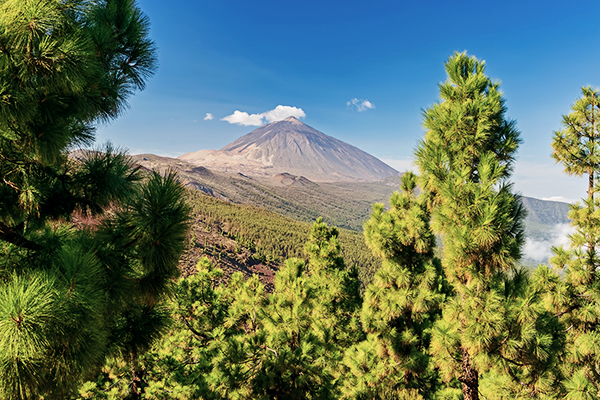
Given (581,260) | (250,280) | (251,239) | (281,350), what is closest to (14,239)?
(281,350)

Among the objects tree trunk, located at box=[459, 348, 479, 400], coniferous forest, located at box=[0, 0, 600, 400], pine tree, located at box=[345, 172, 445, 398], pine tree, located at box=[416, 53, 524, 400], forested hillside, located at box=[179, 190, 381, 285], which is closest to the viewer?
coniferous forest, located at box=[0, 0, 600, 400]

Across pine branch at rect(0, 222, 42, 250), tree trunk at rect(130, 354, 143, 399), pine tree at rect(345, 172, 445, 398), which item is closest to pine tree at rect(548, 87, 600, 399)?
pine tree at rect(345, 172, 445, 398)

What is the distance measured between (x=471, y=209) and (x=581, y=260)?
5.05 metres

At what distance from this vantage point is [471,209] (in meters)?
3.14

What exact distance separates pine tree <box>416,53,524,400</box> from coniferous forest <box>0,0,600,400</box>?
0.08 feet

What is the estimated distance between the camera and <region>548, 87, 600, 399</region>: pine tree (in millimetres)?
5242

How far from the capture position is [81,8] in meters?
2.08

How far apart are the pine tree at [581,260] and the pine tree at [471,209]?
11.9ft

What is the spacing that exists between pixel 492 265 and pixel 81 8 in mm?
5126

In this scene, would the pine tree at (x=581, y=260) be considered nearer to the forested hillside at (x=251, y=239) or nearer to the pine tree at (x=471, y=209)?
the pine tree at (x=471, y=209)

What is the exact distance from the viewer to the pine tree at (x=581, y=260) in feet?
17.2

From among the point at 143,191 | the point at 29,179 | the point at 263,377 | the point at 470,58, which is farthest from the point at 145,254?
the point at 470,58

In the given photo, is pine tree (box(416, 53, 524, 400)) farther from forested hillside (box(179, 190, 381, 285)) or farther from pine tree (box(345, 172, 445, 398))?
forested hillside (box(179, 190, 381, 285))

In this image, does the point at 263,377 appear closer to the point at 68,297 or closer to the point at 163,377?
the point at 163,377
